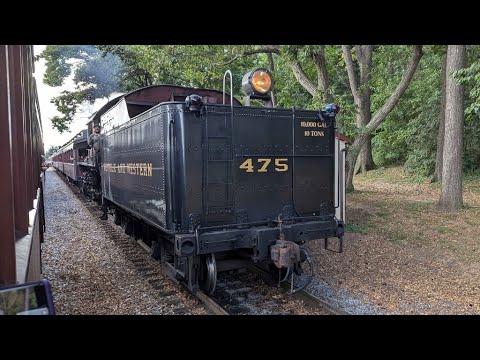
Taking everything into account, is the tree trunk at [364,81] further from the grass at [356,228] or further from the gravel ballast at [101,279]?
the gravel ballast at [101,279]

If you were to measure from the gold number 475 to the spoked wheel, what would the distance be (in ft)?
4.13

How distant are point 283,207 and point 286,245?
2.72 ft

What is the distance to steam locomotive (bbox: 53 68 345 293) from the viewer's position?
481cm

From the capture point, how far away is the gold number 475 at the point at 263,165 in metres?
5.24

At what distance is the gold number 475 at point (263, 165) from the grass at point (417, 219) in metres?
4.60

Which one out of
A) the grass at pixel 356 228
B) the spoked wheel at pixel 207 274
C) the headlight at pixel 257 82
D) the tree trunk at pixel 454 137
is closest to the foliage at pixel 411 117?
the tree trunk at pixel 454 137

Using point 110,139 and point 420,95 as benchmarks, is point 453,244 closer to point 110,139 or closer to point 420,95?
point 110,139

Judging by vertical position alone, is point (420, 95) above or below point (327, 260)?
above

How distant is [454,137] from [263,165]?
27.7 ft

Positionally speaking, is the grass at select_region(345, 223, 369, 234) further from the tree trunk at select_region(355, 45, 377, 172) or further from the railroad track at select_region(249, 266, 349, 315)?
the tree trunk at select_region(355, 45, 377, 172)

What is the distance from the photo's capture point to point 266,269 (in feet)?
20.1

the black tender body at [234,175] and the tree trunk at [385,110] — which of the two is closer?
the black tender body at [234,175]

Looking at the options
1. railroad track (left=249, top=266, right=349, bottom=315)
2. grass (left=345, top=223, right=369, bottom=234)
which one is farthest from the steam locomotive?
grass (left=345, top=223, right=369, bottom=234)

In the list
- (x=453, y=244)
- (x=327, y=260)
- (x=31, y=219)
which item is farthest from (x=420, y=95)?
(x=31, y=219)
